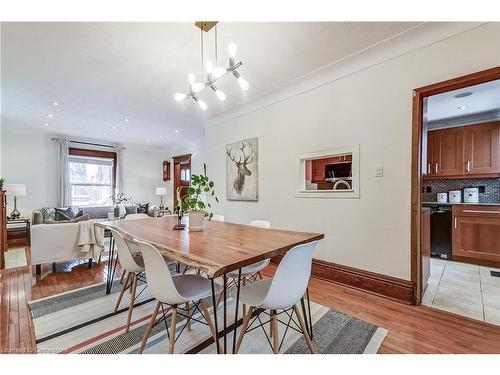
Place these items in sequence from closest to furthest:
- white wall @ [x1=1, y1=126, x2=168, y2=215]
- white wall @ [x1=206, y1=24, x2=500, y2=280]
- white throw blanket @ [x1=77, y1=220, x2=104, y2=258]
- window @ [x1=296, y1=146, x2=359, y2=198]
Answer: white wall @ [x1=206, y1=24, x2=500, y2=280] < window @ [x1=296, y1=146, x2=359, y2=198] < white throw blanket @ [x1=77, y1=220, x2=104, y2=258] < white wall @ [x1=1, y1=126, x2=168, y2=215]

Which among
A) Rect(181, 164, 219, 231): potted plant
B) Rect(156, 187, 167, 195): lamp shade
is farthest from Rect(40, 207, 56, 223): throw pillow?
Rect(181, 164, 219, 231): potted plant

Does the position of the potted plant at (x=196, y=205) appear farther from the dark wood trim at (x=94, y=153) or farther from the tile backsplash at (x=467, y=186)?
the dark wood trim at (x=94, y=153)

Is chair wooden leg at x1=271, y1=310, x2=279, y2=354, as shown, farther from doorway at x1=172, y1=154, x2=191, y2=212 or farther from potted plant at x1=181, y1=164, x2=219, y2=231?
doorway at x1=172, y1=154, x2=191, y2=212

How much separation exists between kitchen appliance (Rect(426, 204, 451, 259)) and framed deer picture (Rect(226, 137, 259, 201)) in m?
2.91

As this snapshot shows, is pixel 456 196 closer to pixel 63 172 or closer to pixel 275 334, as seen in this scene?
pixel 275 334

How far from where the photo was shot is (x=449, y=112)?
367 centimetres

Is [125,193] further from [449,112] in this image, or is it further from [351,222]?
[449,112]

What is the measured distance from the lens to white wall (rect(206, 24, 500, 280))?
204 centimetres

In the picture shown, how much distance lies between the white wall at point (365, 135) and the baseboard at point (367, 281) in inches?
2.7

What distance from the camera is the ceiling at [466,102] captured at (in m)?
2.93

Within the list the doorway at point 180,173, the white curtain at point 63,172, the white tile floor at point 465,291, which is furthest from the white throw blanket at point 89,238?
the doorway at point 180,173

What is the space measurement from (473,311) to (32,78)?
545cm

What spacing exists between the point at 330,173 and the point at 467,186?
8.53ft

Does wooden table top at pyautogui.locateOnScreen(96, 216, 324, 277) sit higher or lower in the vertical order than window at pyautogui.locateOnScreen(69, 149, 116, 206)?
lower
